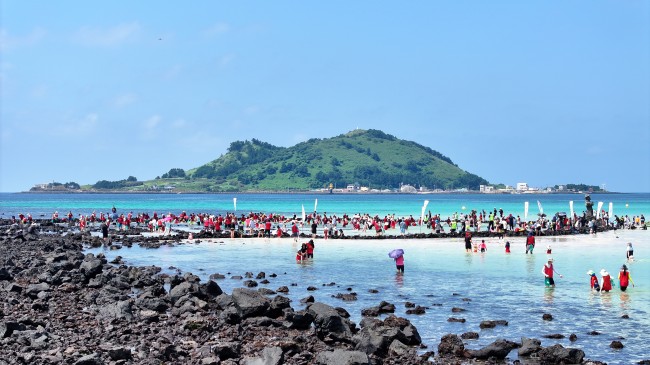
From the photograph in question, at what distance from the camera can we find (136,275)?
26.9 meters

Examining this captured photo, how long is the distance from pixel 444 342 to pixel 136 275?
A: 50.3 ft

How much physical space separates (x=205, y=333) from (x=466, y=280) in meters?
14.1

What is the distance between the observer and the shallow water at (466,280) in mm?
17953

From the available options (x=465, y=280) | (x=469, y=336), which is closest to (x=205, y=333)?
(x=469, y=336)

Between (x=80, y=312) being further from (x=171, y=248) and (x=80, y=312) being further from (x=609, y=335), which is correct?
(x=171, y=248)

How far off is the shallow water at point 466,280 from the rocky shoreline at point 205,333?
119 cm

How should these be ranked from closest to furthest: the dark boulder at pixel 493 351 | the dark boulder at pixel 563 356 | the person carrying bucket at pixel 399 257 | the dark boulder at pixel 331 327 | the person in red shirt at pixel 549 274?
the dark boulder at pixel 563 356
the dark boulder at pixel 493 351
the dark boulder at pixel 331 327
the person in red shirt at pixel 549 274
the person carrying bucket at pixel 399 257

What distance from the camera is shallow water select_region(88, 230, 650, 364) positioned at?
707 inches

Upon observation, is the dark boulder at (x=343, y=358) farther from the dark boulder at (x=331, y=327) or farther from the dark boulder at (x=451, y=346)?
the dark boulder at (x=451, y=346)

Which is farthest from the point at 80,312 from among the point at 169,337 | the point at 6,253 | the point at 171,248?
the point at 171,248

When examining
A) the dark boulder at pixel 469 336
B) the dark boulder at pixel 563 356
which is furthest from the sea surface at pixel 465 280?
the dark boulder at pixel 563 356

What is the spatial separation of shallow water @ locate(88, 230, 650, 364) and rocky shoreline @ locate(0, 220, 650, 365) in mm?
1191

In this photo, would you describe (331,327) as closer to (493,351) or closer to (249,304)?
(249,304)

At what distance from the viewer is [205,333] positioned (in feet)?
53.7
